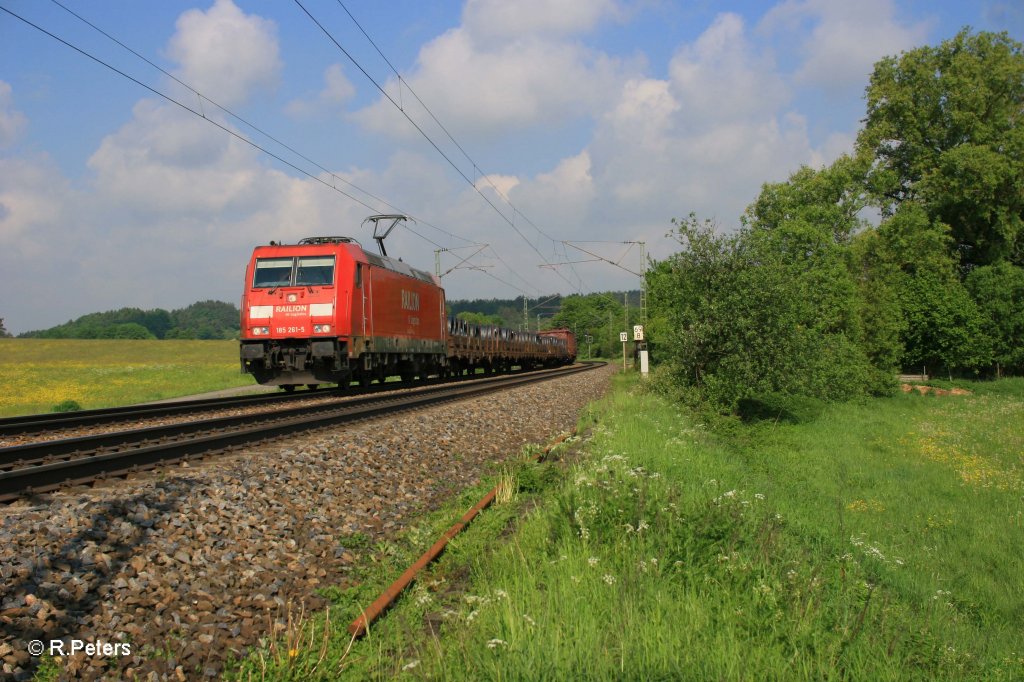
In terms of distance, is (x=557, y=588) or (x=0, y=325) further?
(x=0, y=325)

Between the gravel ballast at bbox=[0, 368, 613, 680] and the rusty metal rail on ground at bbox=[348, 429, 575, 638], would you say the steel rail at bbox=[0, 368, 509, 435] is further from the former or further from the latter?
the rusty metal rail on ground at bbox=[348, 429, 575, 638]

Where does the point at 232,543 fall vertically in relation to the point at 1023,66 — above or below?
below

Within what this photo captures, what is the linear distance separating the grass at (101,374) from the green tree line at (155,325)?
1099 inches

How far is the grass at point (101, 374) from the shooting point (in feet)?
88.5

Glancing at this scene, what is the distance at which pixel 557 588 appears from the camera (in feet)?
15.7

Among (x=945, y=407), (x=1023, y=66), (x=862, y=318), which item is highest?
(x=1023, y=66)

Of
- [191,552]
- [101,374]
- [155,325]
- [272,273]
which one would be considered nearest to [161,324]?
[155,325]

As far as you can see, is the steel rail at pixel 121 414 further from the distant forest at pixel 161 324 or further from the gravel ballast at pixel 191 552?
the distant forest at pixel 161 324

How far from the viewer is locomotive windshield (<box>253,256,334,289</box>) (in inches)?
703

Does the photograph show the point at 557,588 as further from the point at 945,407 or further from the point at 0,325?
the point at 0,325

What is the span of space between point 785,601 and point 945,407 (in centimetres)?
3167

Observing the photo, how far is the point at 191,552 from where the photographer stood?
5.14 meters

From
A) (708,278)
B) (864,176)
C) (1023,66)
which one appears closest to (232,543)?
(708,278)

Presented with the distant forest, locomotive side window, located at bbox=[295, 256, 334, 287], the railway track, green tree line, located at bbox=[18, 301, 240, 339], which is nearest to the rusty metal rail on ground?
the railway track
